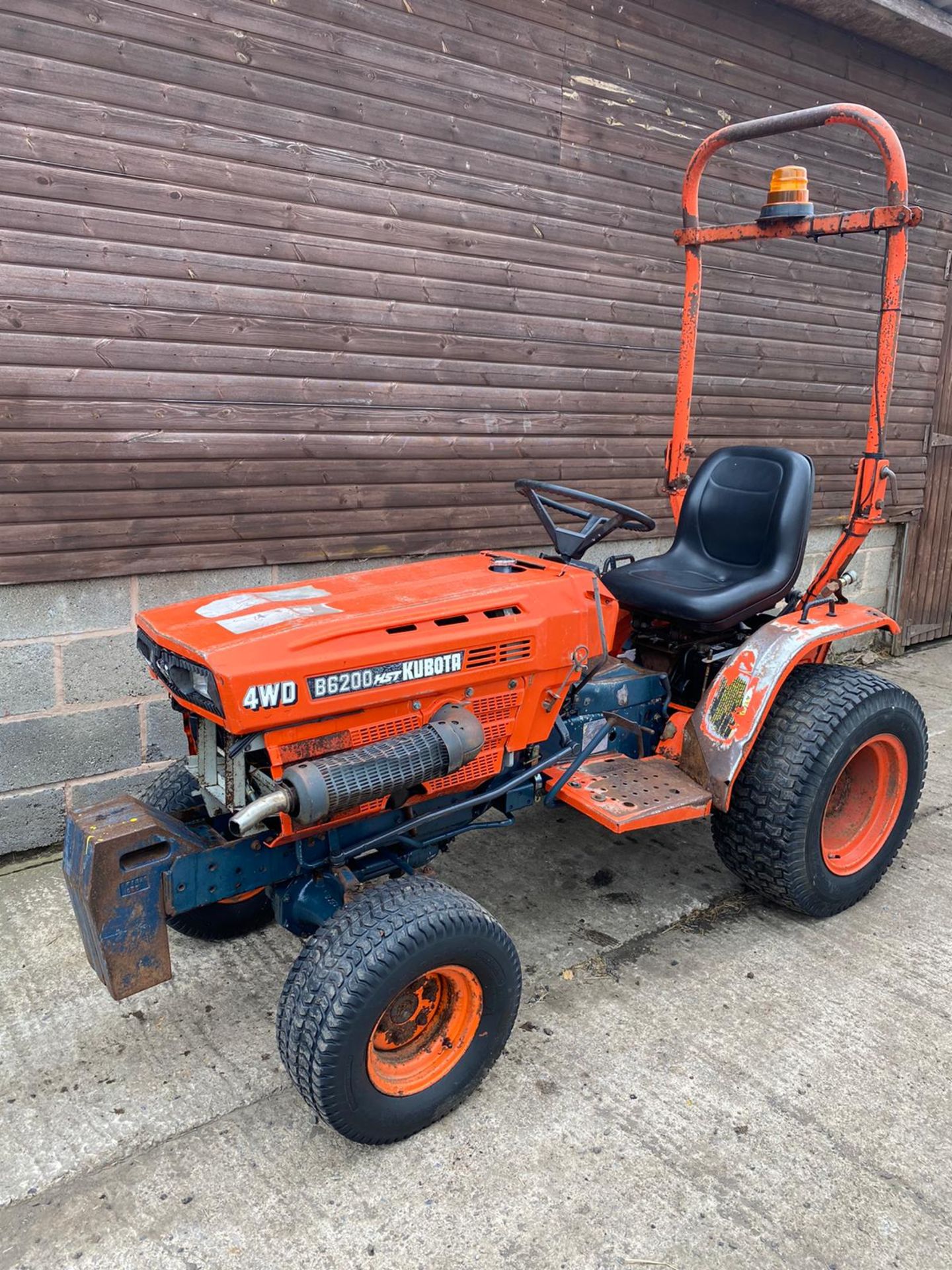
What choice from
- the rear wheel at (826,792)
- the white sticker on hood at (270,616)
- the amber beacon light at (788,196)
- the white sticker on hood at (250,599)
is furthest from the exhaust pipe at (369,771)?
the amber beacon light at (788,196)

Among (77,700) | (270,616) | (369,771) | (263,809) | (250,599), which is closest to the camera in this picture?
(263,809)

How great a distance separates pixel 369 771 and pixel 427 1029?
669mm

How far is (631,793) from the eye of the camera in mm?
2848

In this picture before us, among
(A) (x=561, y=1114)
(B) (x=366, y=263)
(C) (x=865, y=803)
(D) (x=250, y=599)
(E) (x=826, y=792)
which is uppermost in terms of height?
(B) (x=366, y=263)

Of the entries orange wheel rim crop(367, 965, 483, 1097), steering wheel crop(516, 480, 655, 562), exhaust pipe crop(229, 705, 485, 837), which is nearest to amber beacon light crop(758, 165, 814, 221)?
steering wheel crop(516, 480, 655, 562)

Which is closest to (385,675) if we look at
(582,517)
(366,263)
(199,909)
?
(582,517)

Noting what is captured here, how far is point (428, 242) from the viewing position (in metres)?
3.87

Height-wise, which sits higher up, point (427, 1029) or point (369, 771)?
point (369, 771)

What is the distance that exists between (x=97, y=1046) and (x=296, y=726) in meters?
1.07

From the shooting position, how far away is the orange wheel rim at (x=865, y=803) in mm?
3186

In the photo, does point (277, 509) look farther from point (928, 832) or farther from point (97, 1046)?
point (928, 832)

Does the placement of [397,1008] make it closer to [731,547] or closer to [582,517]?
[582,517]

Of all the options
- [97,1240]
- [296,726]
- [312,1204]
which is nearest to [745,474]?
[296,726]

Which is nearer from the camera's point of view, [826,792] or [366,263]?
[826,792]
